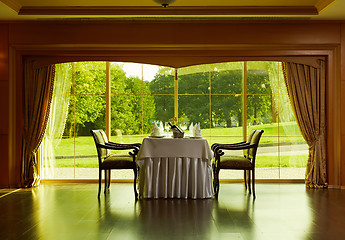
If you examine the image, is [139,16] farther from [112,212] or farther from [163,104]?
[112,212]

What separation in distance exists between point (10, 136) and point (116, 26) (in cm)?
239

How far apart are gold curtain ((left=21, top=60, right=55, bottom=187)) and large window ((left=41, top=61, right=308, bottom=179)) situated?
36 centimetres

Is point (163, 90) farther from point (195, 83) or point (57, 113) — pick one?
point (57, 113)

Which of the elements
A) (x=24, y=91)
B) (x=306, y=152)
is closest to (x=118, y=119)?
(x=24, y=91)

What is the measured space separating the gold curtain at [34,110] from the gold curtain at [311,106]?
3889 millimetres

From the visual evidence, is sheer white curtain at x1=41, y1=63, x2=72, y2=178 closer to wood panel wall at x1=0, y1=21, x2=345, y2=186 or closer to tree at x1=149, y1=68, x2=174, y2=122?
wood panel wall at x1=0, y1=21, x2=345, y2=186

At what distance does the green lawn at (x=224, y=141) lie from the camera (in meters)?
7.02

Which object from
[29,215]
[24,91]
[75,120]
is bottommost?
[29,215]

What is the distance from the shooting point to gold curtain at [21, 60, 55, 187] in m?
6.56

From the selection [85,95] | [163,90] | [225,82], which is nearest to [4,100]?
[85,95]

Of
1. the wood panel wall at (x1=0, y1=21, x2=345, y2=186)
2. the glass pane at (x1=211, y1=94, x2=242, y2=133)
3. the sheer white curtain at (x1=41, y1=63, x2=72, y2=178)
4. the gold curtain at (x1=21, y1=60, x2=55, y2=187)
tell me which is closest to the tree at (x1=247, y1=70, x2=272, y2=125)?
the glass pane at (x1=211, y1=94, x2=242, y2=133)

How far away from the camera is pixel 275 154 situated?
24.0ft

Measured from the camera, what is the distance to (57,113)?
695cm

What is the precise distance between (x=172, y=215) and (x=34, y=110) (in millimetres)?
3265
